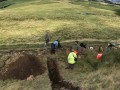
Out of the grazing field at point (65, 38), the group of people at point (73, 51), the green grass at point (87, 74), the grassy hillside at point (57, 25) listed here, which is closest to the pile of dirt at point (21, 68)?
the grazing field at point (65, 38)

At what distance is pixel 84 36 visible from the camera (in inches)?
1812

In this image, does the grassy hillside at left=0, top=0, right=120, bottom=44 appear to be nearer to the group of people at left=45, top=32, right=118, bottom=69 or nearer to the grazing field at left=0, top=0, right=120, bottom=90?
the grazing field at left=0, top=0, right=120, bottom=90

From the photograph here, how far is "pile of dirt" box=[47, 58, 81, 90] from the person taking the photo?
30141 millimetres

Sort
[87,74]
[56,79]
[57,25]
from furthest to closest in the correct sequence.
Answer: [57,25] → [87,74] → [56,79]

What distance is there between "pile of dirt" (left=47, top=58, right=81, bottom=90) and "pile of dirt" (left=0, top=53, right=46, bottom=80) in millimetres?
927

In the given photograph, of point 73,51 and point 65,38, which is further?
point 65,38

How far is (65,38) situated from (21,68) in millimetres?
12367

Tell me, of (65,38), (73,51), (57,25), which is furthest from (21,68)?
(57,25)

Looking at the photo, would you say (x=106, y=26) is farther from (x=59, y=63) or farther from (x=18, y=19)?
(x=59, y=63)

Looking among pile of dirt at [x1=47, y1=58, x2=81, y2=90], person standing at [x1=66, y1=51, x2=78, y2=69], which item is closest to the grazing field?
pile of dirt at [x1=47, y1=58, x2=81, y2=90]

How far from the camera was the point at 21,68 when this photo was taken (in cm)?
3378

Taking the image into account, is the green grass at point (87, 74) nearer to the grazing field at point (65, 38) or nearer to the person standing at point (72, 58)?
the grazing field at point (65, 38)

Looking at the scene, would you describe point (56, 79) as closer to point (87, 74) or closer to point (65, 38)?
point (87, 74)

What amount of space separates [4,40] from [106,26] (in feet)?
62.6
